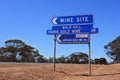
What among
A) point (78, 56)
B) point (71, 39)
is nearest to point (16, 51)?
point (78, 56)

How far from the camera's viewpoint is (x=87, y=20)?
82.8 feet

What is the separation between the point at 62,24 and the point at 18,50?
80.6 meters

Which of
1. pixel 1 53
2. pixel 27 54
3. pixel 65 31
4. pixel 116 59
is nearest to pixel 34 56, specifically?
pixel 27 54

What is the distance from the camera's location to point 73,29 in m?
25.9

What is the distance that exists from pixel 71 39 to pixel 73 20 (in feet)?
5.87

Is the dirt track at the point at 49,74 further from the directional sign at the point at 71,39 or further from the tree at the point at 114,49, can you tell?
the tree at the point at 114,49

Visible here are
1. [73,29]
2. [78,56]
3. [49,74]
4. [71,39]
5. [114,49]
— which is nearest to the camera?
[49,74]

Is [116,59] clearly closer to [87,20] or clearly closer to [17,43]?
[17,43]

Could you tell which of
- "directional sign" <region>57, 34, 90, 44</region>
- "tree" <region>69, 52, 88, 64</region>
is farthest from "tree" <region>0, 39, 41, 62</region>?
"directional sign" <region>57, 34, 90, 44</region>

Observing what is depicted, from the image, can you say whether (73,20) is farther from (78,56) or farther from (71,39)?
(78,56)

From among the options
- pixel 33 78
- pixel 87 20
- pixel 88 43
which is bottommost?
pixel 33 78

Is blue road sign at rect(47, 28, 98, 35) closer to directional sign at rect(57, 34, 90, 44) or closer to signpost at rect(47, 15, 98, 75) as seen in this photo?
signpost at rect(47, 15, 98, 75)

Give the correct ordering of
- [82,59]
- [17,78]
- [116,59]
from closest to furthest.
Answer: [17,78] → [116,59] → [82,59]

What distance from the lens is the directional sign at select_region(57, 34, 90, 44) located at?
25737mm
